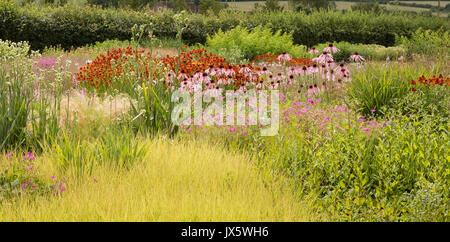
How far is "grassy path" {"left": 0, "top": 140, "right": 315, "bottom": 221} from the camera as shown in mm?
3484

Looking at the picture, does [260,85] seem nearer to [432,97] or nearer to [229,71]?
[229,71]

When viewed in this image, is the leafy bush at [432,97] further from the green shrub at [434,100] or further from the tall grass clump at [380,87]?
the tall grass clump at [380,87]

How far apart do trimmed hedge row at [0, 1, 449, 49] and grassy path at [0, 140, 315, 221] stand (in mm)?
13812

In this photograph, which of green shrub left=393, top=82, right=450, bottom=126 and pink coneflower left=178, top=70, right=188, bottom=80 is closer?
green shrub left=393, top=82, right=450, bottom=126

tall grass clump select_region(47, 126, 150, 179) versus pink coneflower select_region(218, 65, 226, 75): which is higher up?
pink coneflower select_region(218, 65, 226, 75)

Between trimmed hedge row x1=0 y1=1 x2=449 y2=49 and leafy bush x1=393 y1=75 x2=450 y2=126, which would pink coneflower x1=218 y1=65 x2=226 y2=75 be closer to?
leafy bush x1=393 y1=75 x2=450 y2=126

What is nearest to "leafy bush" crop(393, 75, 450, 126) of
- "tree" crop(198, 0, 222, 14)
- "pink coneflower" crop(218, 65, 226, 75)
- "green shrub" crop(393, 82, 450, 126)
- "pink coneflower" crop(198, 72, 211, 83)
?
"green shrub" crop(393, 82, 450, 126)

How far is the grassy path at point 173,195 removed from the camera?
3484mm

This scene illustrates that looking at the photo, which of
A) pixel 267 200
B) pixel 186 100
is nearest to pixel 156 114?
pixel 186 100

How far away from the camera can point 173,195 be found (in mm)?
3922

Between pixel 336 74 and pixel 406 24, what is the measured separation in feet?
63.6

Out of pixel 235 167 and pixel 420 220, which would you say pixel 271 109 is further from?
pixel 420 220

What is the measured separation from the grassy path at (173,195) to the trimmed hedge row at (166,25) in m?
13.8

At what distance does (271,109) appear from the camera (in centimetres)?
621
